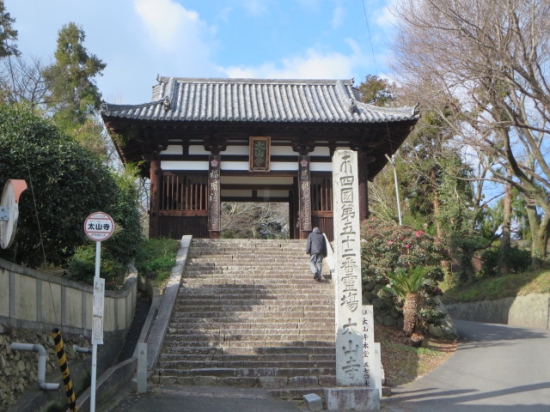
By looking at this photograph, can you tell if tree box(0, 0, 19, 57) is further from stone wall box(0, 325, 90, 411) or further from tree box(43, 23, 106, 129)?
stone wall box(0, 325, 90, 411)

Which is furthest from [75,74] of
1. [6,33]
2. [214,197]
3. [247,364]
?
[247,364]

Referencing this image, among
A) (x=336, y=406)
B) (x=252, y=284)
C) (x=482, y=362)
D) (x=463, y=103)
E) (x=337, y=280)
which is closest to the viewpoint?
(x=336, y=406)

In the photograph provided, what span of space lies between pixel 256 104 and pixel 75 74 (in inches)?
575

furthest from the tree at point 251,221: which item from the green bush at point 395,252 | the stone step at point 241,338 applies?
the stone step at point 241,338

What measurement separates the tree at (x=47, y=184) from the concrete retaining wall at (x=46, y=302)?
135cm

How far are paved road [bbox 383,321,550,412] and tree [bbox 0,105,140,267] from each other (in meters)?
6.53

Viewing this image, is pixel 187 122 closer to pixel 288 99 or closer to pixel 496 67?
pixel 288 99

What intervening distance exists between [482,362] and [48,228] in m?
9.50

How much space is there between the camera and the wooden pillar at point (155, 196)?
1909 centimetres

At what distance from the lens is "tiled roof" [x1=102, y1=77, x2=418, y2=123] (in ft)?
62.7

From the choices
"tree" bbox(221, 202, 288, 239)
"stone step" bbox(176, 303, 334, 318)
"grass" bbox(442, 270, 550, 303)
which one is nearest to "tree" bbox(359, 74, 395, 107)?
"tree" bbox(221, 202, 288, 239)

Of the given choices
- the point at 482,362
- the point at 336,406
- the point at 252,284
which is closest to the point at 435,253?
the point at 482,362

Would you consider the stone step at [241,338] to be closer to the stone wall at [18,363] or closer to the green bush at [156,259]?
the green bush at [156,259]

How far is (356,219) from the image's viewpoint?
34.8 feet
